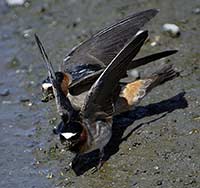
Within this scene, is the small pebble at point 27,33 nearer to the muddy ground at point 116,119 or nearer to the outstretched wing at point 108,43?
the muddy ground at point 116,119

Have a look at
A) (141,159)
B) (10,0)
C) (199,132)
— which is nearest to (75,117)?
(141,159)

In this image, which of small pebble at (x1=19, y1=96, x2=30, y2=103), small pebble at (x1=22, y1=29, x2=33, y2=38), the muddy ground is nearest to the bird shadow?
the muddy ground

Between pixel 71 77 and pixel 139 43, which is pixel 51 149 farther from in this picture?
pixel 139 43

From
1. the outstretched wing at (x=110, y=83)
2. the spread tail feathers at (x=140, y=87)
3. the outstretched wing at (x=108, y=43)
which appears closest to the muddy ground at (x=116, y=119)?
the spread tail feathers at (x=140, y=87)

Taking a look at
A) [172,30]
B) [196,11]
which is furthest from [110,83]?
[196,11]

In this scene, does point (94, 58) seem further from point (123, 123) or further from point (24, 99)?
point (24, 99)

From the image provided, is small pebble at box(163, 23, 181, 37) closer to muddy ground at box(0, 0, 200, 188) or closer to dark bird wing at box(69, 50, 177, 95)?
muddy ground at box(0, 0, 200, 188)

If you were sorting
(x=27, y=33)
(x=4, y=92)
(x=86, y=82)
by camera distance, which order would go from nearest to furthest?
(x=86, y=82)
(x=4, y=92)
(x=27, y=33)
